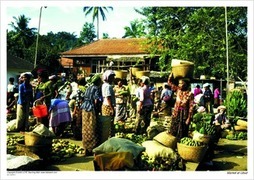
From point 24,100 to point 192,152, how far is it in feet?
12.3

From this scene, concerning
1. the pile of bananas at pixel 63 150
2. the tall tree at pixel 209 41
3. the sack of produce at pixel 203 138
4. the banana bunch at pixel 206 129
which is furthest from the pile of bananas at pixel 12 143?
the tall tree at pixel 209 41

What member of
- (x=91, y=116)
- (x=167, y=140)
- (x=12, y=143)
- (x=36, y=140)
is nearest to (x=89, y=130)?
(x=91, y=116)

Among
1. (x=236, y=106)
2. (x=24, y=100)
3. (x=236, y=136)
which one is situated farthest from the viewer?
(x=236, y=106)

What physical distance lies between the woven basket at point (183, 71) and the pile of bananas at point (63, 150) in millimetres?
2508

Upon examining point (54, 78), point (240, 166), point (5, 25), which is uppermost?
point (5, 25)

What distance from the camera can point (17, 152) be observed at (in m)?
5.42

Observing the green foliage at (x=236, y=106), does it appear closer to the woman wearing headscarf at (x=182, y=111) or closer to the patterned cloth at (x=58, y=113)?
the woman wearing headscarf at (x=182, y=111)

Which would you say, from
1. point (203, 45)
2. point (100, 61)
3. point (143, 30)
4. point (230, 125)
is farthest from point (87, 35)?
point (230, 125)

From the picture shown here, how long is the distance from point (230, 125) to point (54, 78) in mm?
4409

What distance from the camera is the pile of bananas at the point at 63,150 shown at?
5.64m

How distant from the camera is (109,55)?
71.5 feet

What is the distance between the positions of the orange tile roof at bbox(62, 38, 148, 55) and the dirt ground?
43.2 feet

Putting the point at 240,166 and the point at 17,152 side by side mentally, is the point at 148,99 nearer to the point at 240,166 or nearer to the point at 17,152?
the point at 240,166

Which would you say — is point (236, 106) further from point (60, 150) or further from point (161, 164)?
point (60, 150)
